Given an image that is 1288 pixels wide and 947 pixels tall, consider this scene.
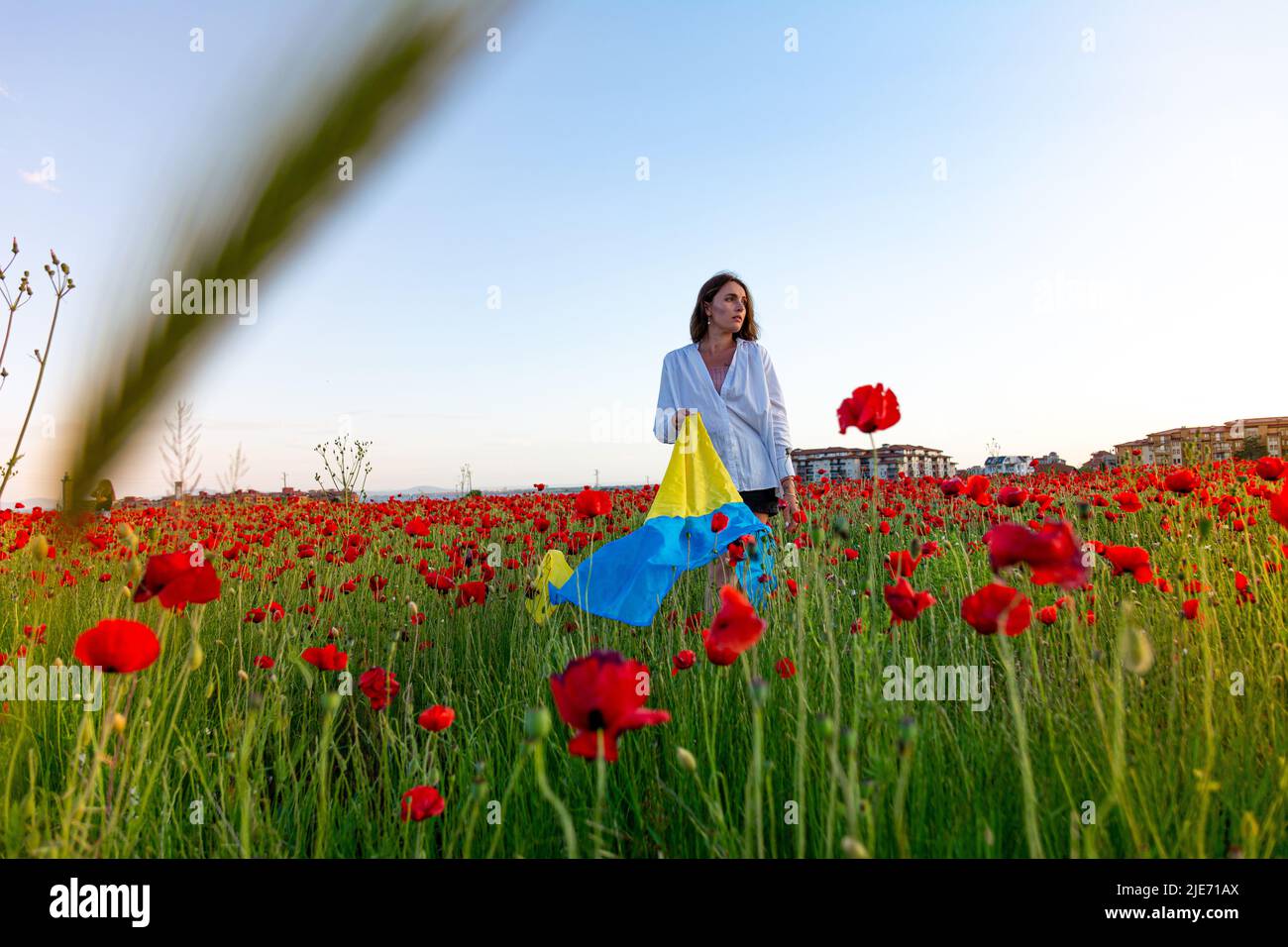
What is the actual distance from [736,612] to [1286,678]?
1.46 metres

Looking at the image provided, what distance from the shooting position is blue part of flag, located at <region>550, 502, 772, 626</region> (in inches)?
116

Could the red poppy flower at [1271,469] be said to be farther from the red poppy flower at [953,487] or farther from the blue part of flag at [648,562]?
the blue part of flag at [648,562]

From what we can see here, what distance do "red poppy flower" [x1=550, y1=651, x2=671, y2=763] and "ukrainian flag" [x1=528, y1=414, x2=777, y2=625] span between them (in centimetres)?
196

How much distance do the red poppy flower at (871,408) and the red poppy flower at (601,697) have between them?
33.4 inches

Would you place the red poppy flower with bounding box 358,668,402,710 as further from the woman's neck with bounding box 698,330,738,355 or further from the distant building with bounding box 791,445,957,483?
the distant building with bounding box 791,445,957,483

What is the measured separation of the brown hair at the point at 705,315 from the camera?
384 cm

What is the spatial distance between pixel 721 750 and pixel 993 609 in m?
0.77

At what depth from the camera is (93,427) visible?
3.53ft

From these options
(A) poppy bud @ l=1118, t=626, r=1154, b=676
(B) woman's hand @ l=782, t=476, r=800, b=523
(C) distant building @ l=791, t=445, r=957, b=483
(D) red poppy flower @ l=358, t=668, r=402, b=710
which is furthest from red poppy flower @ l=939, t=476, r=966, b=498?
(C) distant building @ l=791, t=445, r=957, b=483

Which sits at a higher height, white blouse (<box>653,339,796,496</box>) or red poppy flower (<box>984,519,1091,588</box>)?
white blouse (<box>653,339,796,496</box>)

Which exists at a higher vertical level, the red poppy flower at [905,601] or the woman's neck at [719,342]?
the woman's neck at [719,342]

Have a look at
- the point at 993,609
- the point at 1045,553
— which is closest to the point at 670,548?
the point at 993,609

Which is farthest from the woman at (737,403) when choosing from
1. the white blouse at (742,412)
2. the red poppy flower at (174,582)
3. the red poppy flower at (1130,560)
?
the red poppy flower at (174,582)
